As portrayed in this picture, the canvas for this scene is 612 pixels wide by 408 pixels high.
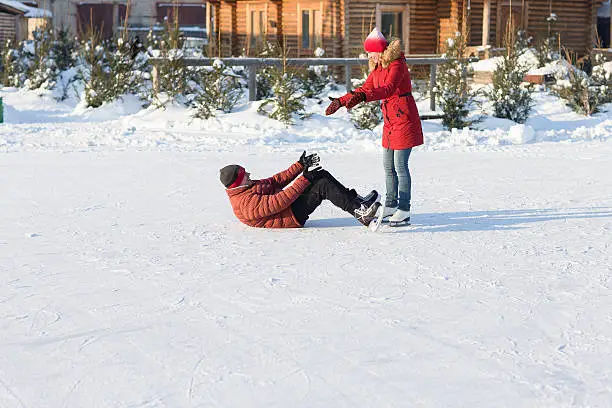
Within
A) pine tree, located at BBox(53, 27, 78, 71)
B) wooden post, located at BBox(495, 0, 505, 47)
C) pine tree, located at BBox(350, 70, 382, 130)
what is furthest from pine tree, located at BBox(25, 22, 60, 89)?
wooden post, located at BBox(495, 0, 505, 47)

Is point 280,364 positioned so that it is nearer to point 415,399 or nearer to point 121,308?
point 415,399

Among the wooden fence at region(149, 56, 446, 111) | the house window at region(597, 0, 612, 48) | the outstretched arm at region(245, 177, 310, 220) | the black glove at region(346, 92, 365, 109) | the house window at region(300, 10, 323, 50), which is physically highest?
the house window at region(597, 0, 612, 48)

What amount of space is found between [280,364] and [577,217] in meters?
4.18

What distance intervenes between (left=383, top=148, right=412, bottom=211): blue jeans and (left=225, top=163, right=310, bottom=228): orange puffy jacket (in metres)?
0.65

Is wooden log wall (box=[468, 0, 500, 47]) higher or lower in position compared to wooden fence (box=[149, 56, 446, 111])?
higher

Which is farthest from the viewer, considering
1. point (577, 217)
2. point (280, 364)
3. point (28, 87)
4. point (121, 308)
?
point (28, 87)

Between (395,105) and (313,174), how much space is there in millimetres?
770

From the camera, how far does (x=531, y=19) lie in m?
26.9

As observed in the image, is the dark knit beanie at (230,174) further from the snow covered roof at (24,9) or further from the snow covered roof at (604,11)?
the snow covered roof at (604,11)

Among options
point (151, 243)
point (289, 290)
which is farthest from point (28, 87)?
point (289, 290)

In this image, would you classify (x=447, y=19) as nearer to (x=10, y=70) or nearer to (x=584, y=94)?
(x=584, y=94)

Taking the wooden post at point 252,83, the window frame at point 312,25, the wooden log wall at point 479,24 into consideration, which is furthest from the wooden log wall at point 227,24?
the wooden post at point 252,83

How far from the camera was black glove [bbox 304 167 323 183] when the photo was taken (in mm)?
6562

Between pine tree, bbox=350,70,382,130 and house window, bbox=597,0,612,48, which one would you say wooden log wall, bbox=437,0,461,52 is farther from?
pine tree, bbox=350,70,382,130
